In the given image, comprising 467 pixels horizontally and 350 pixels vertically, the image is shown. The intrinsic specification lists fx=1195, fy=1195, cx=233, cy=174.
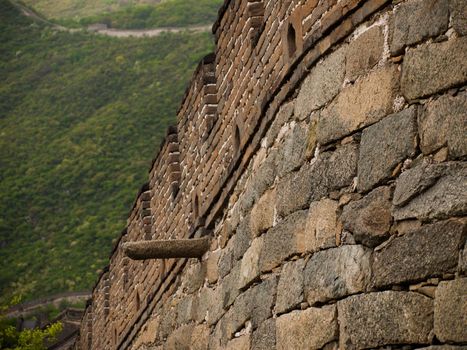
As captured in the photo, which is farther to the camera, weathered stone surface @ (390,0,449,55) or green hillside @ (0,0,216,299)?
green hillside @ (0,0,216,299)

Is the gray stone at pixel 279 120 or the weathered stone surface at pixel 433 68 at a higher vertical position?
the gray stone at pixel 279 120

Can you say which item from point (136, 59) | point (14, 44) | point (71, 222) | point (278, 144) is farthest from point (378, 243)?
Result: point (14, 44)

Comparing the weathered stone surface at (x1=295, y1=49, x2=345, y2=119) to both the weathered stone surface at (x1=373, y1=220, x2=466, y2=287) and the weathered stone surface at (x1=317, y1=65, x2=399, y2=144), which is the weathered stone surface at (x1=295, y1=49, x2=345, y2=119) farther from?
the weathered stone surface at (x1=373, y1=220, x2=466, y2=287)

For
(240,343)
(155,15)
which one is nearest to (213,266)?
(240,343)

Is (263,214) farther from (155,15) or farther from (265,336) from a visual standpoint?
(155,15)

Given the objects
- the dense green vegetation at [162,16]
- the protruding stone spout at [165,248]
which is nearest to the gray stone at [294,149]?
the protruding stone spout at [165,248]

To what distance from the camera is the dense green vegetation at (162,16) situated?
7319 cm

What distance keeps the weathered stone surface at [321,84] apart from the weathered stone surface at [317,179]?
0.79 ft

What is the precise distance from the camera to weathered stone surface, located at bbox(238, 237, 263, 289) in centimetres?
567

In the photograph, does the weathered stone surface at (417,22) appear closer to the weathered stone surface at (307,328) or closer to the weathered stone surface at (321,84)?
the weathered stone surface at (321,84)

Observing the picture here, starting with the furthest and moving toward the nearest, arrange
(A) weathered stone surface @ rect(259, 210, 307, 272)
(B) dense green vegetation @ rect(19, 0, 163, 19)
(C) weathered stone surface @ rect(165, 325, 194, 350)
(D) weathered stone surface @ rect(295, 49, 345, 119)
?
(B) dense green vegetation @ rect(19, 0, 163, 19) → (C) weathered stone surface @ rect(165, 325, 194, 350) → (A) weathered stone surface @ rect(259, 210, 307, 272) → (D) weathered stone surface @ rect(295, 49, 345, 119)

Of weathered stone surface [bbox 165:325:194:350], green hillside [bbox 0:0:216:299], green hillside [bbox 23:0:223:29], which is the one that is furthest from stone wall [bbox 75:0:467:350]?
green hillside [bbox 23:0:223:29]

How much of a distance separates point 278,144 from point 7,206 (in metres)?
44.9

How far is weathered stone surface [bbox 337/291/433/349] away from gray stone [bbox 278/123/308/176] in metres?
0.90
